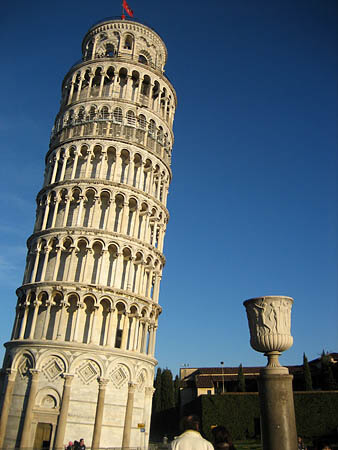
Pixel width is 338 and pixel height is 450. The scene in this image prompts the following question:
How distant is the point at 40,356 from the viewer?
28.9 m

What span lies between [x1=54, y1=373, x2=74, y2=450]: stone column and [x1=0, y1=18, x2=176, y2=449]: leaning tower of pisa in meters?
0.07

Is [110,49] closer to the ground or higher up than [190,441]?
higher up

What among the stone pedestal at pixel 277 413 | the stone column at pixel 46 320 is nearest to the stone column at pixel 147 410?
the stone column at pixel 46 320

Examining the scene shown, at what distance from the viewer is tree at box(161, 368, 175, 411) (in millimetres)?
59500

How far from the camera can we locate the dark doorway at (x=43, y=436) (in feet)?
88.7

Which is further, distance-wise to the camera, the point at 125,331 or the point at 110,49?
the point at 110,49

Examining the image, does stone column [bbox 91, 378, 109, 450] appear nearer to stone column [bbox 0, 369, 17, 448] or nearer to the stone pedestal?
stone column [bbox 0, 369, 17, 448]

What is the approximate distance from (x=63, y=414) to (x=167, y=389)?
36053 millimetres

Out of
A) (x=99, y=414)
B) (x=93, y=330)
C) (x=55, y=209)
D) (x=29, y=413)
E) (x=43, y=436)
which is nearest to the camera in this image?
(x=43, y=436)

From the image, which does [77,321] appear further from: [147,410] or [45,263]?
[147,410]

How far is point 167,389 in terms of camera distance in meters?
60.5

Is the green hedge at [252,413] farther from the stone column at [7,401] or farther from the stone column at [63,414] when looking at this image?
the stone column at [7,401]

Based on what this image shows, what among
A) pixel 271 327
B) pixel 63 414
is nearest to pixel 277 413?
pixel 271 327

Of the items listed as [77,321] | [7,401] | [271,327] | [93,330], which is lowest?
[7,401]
